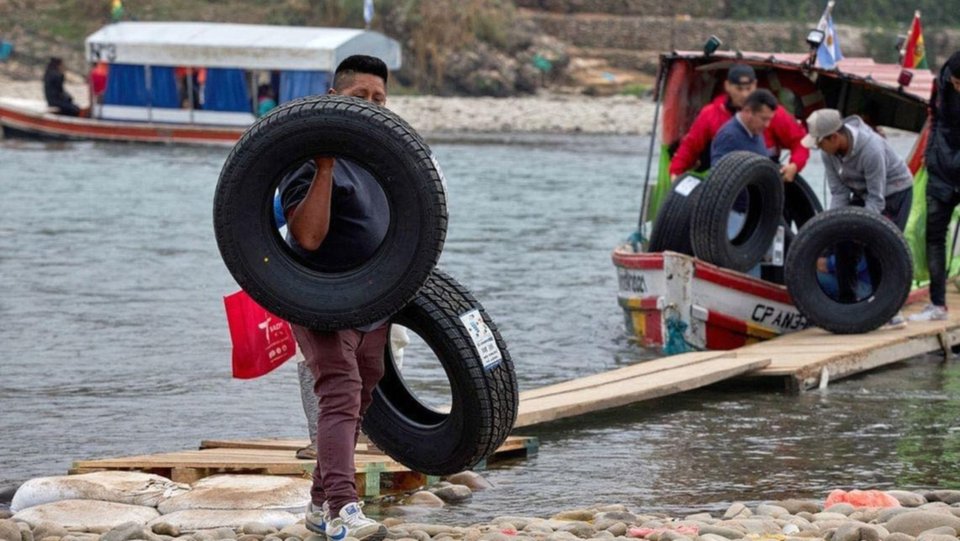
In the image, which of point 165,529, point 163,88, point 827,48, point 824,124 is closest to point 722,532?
point 165,529

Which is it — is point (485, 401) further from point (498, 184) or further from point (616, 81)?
point (616, 81)

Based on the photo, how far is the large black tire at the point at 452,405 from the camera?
6258 millimetres

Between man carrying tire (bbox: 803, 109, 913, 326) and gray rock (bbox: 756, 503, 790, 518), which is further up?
man carrying tire (bbox: 803, 109, 913, 326)

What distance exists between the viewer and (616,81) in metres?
54.1

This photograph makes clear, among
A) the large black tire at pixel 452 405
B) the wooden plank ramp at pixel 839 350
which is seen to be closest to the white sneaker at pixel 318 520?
the large black tire at pixel 452 405

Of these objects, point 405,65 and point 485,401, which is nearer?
point 485,401

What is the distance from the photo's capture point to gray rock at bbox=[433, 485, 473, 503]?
768cm

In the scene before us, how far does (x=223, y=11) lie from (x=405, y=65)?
664 centimetres

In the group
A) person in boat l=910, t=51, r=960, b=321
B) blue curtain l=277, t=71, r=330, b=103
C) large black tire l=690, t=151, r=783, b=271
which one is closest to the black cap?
large black tire l=690, t=151, r=783, b=271

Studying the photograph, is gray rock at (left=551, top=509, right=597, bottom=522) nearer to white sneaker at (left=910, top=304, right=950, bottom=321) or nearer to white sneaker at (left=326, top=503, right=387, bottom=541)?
white sneaker at (left=326, top=503, right=387, bottom=541)

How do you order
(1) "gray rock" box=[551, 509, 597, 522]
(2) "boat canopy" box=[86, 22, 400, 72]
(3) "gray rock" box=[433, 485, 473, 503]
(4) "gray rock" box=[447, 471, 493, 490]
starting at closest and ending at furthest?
(1) "gray rock" box=[551, 509, 597, 522] < (3) "gray rock" box=[433, 485, 473, 503] < (4) "gray rock" box=[447, 471, 493, 490] < (2) "boat canopy" box=[86, 22, 400, 72]

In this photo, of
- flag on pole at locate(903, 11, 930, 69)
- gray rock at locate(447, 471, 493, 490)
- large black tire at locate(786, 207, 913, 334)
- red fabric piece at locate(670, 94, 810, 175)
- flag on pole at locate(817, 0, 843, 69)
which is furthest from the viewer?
flag on pole at locate(903, 11, 930, 69)

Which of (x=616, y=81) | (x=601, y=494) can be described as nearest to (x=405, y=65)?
(x=616, y=81)

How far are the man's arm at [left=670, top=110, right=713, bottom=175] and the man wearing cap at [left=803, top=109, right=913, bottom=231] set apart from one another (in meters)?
1.15
